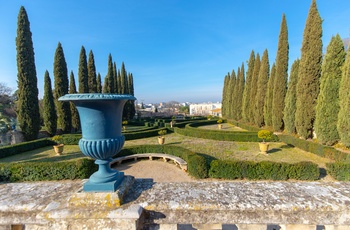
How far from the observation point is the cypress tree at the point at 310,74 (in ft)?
37.9

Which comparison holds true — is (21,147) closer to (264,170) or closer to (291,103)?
(264,170)

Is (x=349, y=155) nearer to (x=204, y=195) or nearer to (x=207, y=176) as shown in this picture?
(x=207, y=176)

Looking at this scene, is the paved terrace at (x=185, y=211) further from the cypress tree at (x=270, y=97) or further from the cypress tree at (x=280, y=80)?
the cypress tree at (x=270, y=97)

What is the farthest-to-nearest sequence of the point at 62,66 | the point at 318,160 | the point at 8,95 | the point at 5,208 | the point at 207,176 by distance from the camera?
the point at 8,95, the point at 62,66, the point at 318,160, the point at 207,176, the point at 5,208

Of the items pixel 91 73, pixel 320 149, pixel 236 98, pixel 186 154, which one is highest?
pixel 91 73

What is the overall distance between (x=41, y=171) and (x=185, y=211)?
7.63m

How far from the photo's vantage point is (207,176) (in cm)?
671

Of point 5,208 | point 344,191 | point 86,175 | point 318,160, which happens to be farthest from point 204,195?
point 318,160

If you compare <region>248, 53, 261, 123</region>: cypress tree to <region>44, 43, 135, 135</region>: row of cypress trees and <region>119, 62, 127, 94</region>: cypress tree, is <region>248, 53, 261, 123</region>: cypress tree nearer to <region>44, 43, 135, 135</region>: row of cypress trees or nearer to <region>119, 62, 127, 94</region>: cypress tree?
<region>44, 43, 135, 135</region>: row of cypress trees

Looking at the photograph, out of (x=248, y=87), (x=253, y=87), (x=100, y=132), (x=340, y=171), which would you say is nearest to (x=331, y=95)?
(x=340, y=171)

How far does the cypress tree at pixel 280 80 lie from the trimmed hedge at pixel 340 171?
33.1 ft

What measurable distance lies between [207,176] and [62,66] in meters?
20.0

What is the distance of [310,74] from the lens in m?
11.7

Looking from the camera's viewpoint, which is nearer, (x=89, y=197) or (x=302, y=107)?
(x=89, y=197)
